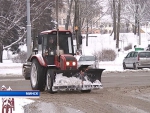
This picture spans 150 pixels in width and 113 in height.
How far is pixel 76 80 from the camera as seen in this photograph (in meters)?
13.2

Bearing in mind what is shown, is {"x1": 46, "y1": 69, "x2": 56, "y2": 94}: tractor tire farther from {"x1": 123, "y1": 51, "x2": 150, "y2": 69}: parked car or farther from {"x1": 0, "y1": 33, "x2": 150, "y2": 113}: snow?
{"x1": 123, "y1": 51, "x2": 150, "y2": 69}: parked car

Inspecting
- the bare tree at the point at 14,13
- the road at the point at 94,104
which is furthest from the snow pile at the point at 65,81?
the bare tree at the point at 14,13

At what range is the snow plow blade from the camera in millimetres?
13031

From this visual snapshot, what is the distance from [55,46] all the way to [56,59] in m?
0.60

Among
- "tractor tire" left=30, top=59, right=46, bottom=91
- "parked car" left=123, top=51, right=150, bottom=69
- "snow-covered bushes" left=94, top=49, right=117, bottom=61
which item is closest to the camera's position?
"tractor tire" left=30, top=59, right=46, bottom=91

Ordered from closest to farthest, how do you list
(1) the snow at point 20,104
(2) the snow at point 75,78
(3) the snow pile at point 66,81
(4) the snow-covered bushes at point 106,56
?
(1) the snow at point 20,104, (2) the snow at point 75,78, (3) the snow pile at point 66,81, (4) the snow-covered bushes at point 106,56

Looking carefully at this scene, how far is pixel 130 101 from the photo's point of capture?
11453 mm

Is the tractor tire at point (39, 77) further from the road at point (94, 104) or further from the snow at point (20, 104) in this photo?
the snow at point (20, 104)

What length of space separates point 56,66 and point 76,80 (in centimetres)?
95

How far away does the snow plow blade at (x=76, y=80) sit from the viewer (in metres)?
13.0

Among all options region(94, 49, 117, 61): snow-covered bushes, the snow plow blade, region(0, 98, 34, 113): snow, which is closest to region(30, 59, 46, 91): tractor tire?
the snow plow blade

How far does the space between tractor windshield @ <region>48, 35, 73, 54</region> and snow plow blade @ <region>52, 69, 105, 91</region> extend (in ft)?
4.37

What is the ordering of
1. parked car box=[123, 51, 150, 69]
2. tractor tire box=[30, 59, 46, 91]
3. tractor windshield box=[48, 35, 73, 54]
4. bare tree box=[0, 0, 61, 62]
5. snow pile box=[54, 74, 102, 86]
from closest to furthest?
snow pile box=[54, 74, 102, 86] < tractor tire box=[30, 59, 46, 91] < tractor windshield box=[48, 35, 73, 54] < parked car box=[123, 51, 150, 69] < bare tree box=[0, 0, 61, 62]

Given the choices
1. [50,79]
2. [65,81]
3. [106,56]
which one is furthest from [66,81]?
[106,56]
